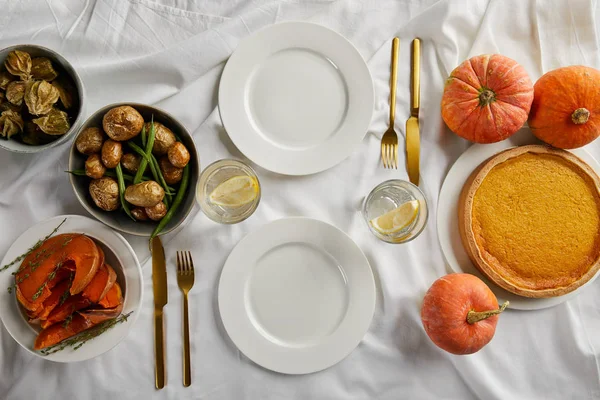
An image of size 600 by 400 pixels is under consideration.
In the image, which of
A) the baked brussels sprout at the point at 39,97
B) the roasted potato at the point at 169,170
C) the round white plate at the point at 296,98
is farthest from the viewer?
the round white plate at the point at 296,98

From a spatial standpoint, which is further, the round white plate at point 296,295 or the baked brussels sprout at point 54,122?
the round white plate at point 296,295

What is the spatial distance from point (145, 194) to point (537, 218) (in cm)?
113

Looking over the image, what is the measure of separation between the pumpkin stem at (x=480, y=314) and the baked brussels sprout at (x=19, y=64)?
1.34m

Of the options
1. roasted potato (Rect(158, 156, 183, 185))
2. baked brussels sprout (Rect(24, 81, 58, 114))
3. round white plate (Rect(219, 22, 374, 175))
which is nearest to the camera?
baked brussels sprout (Rect(24, 81, 58, 114))

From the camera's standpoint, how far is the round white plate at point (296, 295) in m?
1.50

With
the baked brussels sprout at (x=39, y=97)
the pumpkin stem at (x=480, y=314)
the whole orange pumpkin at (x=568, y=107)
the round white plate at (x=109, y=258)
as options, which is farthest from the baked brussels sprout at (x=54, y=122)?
the whole orange pumpkin at (x=568, y=107)

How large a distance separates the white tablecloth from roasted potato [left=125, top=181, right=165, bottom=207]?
19 centimetres

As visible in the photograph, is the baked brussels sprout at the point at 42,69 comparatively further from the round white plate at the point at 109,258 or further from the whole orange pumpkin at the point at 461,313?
the whole orange pumpkin at the point at 461,313

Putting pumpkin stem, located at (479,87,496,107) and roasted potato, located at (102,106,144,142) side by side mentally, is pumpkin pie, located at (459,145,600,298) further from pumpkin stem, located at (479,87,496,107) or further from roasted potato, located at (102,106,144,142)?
roasted potato, located at (102,106,144,142)

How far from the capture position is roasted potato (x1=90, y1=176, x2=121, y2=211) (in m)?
1.38

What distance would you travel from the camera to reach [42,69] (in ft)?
4.51

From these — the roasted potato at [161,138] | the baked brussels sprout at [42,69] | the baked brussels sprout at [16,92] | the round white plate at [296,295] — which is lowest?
the round white plate at [296,295]

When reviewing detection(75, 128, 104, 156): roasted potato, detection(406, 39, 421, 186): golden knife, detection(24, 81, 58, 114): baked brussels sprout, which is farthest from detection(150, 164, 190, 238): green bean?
detection(406, 39, 421, 186): golden knife

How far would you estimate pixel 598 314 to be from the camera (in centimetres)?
160
